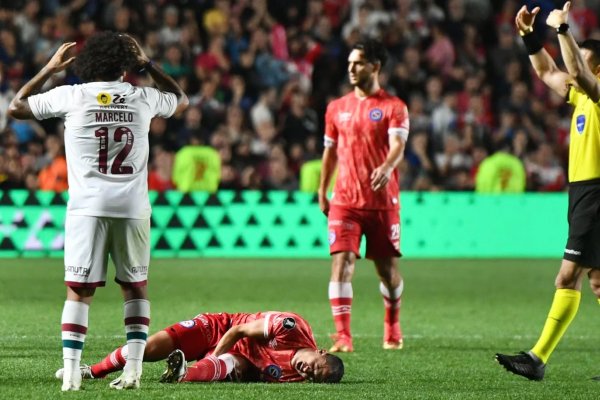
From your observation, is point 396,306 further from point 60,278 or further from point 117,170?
point 60,278

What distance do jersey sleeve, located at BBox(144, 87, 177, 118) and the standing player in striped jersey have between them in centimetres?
276

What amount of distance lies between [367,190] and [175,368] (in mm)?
2999

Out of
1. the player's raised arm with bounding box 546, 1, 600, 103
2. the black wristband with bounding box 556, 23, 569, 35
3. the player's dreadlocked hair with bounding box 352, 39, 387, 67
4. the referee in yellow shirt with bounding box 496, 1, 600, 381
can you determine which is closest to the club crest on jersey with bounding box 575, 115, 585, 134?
the referee in yellow shirt with bounding box 496, 1, 600, 381

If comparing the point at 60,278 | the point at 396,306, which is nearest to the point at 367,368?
the point at 396,306

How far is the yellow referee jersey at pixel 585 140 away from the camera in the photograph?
7.61 m

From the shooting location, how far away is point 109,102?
21.7ft

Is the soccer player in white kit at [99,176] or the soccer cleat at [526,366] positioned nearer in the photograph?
the soccer player in white kit at [99,176]

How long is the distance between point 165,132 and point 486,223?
517 centimetres

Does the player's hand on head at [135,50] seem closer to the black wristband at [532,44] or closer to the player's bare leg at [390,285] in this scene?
the black wristband at [532,44]

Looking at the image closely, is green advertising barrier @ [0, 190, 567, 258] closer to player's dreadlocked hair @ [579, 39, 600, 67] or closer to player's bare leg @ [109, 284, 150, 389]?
player's dreadlocked hair @ [579, 39, 600, 67]

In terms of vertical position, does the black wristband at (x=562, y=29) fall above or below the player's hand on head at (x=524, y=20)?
below

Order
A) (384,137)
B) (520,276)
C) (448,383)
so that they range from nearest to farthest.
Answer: (448,383) < (384,137) < (520,276)

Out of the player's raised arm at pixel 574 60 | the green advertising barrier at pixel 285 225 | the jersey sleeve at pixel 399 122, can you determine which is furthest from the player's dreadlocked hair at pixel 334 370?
the green advertising barrier at pixel 285 225

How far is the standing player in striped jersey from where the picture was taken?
9.45m
